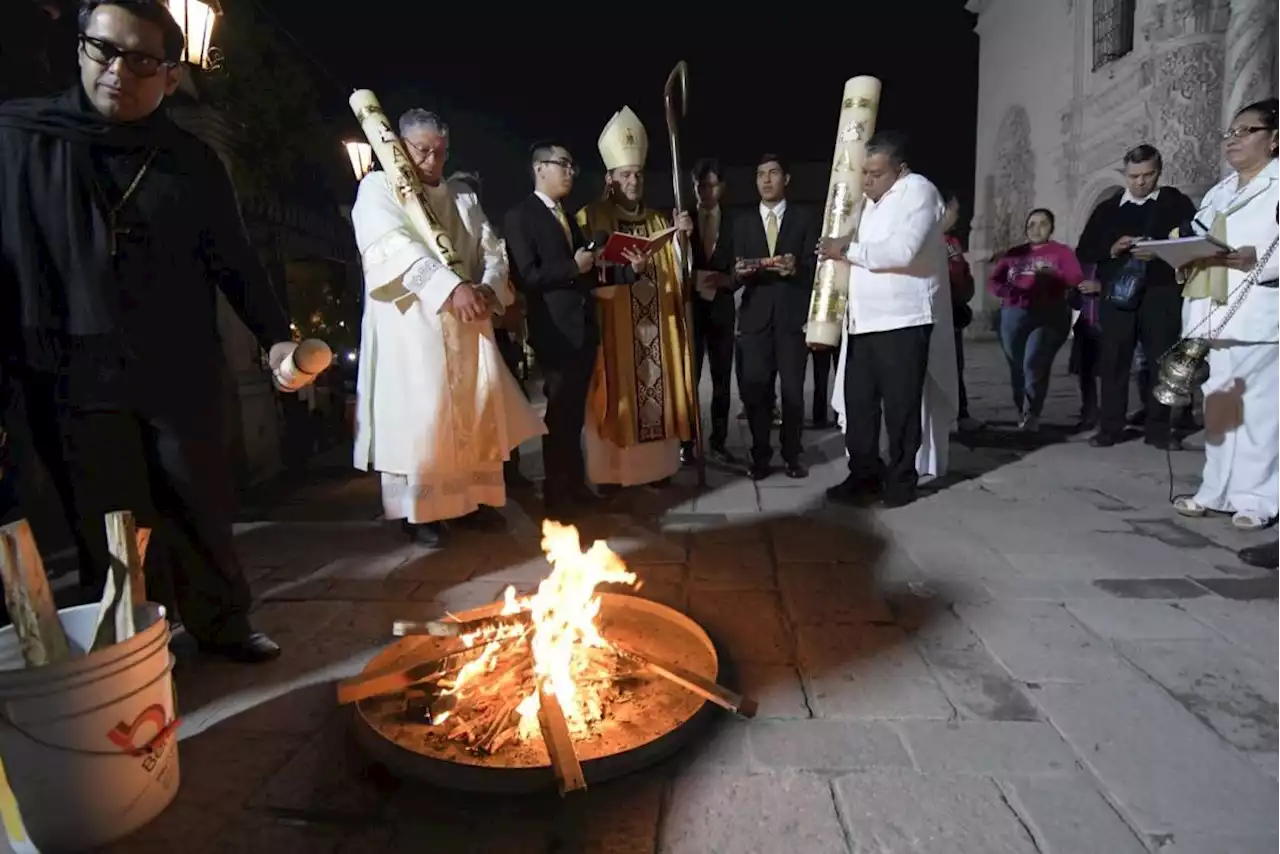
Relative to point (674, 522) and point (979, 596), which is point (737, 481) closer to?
point (674, 522)

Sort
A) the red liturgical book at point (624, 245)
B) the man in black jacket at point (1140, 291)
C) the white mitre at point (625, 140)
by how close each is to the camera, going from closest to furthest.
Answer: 1. the red liturgical book at point (624, 245)
2. the white mitre at point (625, 140)
3. the man in black jacket at point (1140, 291)

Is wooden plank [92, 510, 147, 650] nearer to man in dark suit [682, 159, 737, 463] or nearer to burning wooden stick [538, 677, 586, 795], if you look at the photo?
burning wooden stick [538, 677, 586, 795]

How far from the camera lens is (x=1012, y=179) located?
707 inches

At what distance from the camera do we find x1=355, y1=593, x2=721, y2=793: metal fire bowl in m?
1.87

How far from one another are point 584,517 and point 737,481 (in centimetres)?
124

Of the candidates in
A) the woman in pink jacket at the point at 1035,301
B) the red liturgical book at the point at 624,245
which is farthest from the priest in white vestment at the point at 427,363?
the woman in pink jacket at the point at 1035,301

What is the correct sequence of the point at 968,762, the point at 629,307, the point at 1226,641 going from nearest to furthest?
1. the point at 968,762
2. the point at 1226,641
3. the point at 629,307

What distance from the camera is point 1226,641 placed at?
8.82ft

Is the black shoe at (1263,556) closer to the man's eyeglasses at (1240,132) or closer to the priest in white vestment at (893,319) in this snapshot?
the priest in white vestment at (893,319)

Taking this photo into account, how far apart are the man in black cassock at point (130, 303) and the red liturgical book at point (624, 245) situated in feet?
6.04

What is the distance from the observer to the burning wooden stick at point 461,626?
240 cm

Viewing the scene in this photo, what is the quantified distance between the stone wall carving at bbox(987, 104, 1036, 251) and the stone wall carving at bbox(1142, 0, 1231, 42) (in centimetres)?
501

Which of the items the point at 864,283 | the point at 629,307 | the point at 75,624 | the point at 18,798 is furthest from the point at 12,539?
the point at 864,283

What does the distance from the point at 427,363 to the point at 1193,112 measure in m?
12.5
